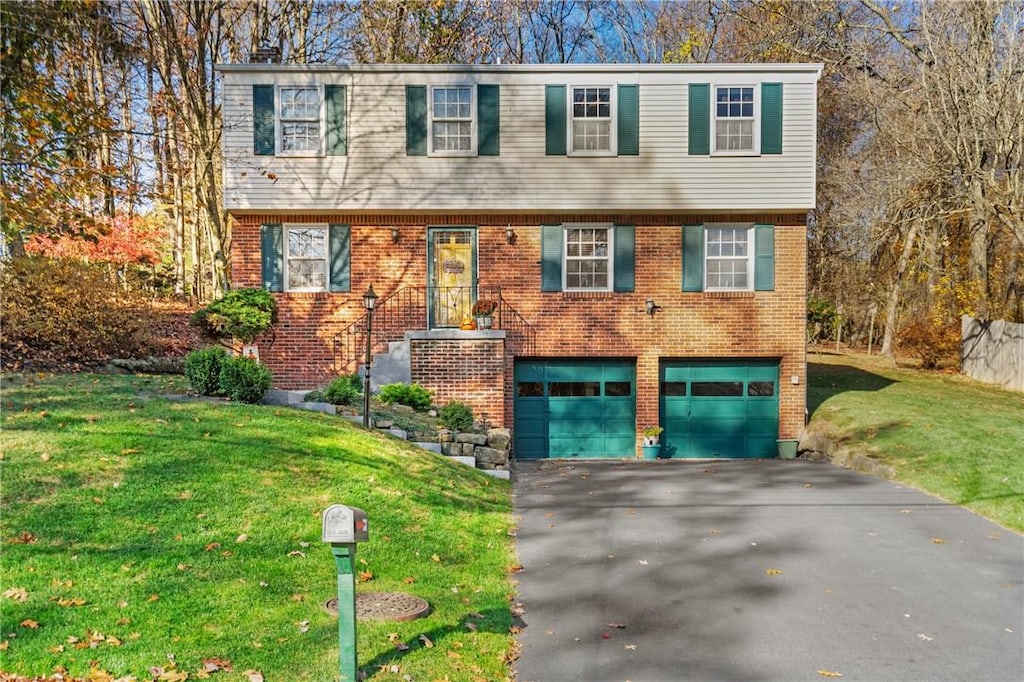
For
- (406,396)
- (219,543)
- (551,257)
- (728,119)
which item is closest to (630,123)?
(728,119)

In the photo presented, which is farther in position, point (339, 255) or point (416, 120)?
point (339, 255)

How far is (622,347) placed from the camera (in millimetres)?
17297

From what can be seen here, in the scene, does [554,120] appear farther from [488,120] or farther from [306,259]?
[306,259]

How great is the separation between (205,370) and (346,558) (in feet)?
A: 27.6

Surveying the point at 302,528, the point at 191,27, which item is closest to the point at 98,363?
the point at 302,528

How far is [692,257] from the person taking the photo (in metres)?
17.3

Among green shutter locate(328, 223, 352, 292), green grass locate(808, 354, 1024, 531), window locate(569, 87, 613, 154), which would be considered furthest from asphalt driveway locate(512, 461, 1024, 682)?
window locate(569, 87, 613, 154)

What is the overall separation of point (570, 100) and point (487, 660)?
1382 cm

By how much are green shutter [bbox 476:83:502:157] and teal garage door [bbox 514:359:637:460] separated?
4.75 m

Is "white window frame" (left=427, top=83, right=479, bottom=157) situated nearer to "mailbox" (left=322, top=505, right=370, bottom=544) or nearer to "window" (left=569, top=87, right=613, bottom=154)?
"window" (left=569, top=87, right=613, bottom=154)

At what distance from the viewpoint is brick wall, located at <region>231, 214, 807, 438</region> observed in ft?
56.1

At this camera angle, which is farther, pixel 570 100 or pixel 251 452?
pixel 570 100

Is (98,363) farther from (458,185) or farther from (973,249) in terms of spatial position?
(973,249)

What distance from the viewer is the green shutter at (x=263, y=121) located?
1678cm
